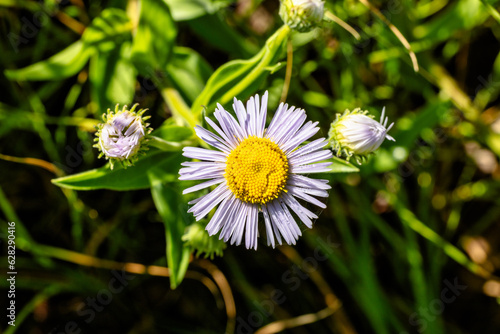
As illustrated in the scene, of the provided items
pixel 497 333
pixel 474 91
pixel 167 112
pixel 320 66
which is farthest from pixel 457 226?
pixel 167 112

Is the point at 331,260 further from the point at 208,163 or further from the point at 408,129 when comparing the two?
the point at 208,163

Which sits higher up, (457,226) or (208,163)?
(208,163)

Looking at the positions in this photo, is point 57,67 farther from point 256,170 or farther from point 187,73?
point 256,170

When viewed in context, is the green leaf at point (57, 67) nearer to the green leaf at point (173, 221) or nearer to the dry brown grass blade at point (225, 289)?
the green leaf at point (173, 221)

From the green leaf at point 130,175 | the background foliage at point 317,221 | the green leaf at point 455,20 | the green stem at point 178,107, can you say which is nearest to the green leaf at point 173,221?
the green leaf at point 130,175

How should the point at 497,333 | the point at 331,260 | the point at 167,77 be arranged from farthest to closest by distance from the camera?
the point at 497,333
the point at 331,260
the point at 167,77

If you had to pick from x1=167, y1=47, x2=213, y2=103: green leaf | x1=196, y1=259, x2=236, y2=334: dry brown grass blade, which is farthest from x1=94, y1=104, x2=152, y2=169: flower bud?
x1=196, y1=259, x2=236, y2=334: dry brown grass blade
